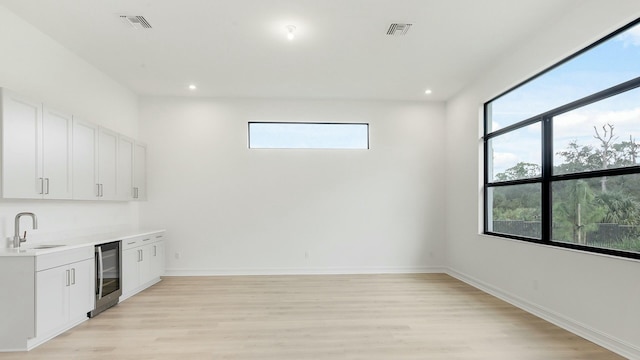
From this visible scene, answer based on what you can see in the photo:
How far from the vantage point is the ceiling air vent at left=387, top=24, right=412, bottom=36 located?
3651mm

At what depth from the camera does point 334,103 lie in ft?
20.8

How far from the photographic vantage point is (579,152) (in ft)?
11.3

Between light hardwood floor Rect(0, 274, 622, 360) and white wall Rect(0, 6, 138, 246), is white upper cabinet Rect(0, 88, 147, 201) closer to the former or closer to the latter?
white wall Rect(0, 6, 138, 246)

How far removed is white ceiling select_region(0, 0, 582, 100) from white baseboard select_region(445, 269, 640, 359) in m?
3.09

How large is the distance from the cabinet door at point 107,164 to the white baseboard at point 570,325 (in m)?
5.47

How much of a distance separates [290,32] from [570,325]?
13.8ft

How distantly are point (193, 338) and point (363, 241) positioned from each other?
3612 millimetres

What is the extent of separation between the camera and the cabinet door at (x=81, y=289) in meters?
3.51

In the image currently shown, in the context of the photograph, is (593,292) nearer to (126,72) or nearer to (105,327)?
(105,327)

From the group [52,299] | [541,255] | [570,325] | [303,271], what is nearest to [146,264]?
[52,299]

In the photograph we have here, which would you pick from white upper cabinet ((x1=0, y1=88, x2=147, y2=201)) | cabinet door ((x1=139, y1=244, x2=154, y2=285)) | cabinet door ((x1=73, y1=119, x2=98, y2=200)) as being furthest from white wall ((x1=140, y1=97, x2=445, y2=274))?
cabinet door ((x1=73, y1=119, x2=98, y2=200))

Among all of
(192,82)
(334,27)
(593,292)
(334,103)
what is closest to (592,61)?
(593,292)

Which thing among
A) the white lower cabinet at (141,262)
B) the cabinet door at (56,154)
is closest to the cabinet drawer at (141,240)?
the white lower cabinet at (141,262)

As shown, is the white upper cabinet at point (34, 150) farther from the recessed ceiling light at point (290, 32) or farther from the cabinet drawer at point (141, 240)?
the recessed ceiling light at point (290, 32)
